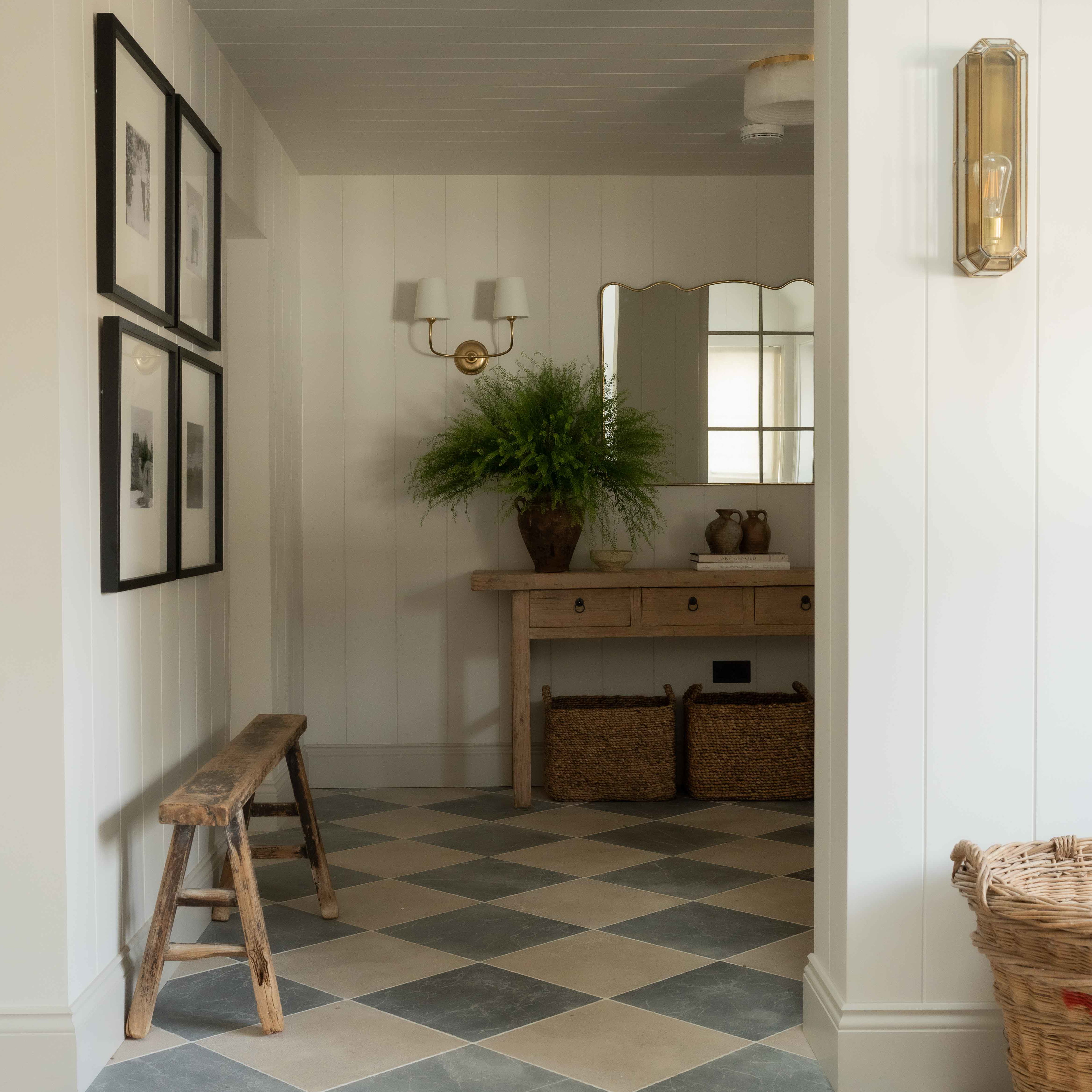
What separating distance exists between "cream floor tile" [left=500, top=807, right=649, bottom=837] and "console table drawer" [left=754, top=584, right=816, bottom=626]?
862 millimetres

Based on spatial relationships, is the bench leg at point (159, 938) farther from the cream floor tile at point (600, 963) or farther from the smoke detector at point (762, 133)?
the smoke detector at point (762, 133)

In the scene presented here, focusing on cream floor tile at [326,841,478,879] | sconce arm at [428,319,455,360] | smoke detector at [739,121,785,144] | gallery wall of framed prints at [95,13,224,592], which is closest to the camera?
gallery wall of framed prints at [95,13,224,592]

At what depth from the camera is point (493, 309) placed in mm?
4297

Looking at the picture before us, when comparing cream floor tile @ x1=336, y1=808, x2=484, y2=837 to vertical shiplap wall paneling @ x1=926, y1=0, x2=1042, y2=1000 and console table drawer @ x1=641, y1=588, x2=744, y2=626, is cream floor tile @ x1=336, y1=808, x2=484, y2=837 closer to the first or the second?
console table drawer @ x1=641, y1=588, x2=744, y2=626

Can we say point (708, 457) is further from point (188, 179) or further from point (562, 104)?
point (188, 179)

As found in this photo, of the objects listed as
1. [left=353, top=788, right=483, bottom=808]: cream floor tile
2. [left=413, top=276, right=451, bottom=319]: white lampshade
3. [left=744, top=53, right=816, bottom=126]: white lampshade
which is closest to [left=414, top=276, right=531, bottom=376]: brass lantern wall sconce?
[left=413, top=276, right=451, bottom=319]: white lampshade

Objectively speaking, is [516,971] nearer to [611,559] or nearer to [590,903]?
[590,903]

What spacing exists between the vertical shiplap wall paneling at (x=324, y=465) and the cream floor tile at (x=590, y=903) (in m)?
1.44

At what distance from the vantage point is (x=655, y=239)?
4.33m

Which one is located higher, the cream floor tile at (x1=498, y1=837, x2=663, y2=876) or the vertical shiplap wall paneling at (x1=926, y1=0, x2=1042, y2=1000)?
the vertical shiplap wall paneling at (x1=926, y1=0, x2=1042, y2=1000)

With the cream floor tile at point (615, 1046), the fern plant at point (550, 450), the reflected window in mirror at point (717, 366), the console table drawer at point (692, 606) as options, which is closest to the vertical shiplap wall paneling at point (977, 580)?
the cream floor tile at point (615, 1046)

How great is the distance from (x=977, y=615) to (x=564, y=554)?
86.4 inches

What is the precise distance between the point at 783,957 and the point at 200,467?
1897 mm

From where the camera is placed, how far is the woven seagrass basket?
4062mm
